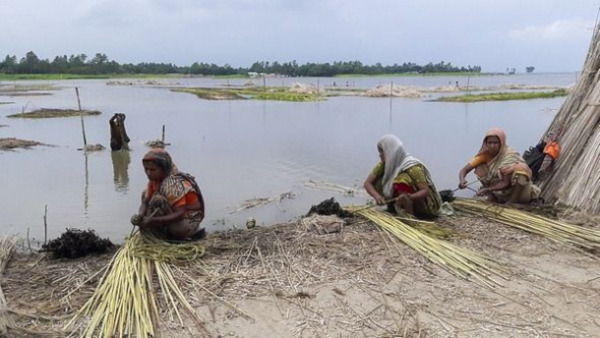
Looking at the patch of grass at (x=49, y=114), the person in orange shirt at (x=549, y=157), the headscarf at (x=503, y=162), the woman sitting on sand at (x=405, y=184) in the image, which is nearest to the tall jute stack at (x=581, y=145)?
the person in orange shirt at (x=549, y=157)

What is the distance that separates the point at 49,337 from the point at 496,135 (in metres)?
4.34

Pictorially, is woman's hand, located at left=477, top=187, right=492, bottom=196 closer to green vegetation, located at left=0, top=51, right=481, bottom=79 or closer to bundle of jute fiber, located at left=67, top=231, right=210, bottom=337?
bundle of jute fiber, located at left=67, top=231, right=210, bottom=337

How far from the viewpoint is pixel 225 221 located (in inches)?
275

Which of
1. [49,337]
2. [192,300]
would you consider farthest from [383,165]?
[49,337]

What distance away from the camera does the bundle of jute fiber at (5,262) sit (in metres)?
2.95

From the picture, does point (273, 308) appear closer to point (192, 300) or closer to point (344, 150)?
point (192, 300)

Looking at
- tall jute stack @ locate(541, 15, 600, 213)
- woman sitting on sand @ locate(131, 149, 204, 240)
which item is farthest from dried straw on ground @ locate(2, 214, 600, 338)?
tall jute stack @ locate(541, 15, 600, 213)

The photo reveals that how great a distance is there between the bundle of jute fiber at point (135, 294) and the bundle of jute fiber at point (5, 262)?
0.32 meters

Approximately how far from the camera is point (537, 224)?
4.82 metres

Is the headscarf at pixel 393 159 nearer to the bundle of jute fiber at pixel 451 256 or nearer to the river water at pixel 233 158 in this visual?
the bundle of jute fiber at pixel 451 256

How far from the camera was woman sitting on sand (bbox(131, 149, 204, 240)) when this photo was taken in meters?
4.35

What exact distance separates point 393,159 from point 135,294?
8.67 feet

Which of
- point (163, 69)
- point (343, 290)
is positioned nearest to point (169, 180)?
point (343, 290)

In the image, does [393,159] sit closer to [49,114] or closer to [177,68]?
[49,114]
